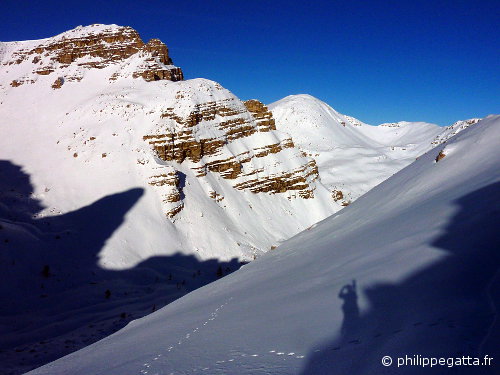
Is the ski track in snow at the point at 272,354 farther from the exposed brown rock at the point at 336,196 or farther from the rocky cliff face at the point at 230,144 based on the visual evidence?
the exposed brown rock at the point at 336,196

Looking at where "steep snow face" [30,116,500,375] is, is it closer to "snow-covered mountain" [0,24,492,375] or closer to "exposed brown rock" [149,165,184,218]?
"snow-covered mountain" [0,24,492,375]

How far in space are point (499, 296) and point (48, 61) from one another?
146ft

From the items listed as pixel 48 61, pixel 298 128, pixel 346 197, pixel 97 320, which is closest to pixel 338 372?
pixel 97 320

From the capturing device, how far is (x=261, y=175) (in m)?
29.6

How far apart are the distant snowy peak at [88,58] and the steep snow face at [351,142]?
24.1 metres

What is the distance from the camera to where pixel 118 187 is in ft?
72.1

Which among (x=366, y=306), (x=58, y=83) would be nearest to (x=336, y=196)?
(x=58, y=83)

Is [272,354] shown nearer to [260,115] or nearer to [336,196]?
[260,115]

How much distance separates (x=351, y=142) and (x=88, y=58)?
56020 mm

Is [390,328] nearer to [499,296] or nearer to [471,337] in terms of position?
[471,337]

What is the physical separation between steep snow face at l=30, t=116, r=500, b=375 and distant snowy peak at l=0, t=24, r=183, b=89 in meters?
31.9

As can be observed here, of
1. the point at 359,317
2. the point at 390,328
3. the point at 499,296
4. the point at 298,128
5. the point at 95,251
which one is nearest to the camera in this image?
the point at 499,296

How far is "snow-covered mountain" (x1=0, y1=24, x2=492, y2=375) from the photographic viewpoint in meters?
13.7

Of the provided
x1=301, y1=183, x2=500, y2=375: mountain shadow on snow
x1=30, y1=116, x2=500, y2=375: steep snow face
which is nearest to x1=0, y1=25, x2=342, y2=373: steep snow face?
x1=30, y1=116, x2=500, y2=375: steep snow face
